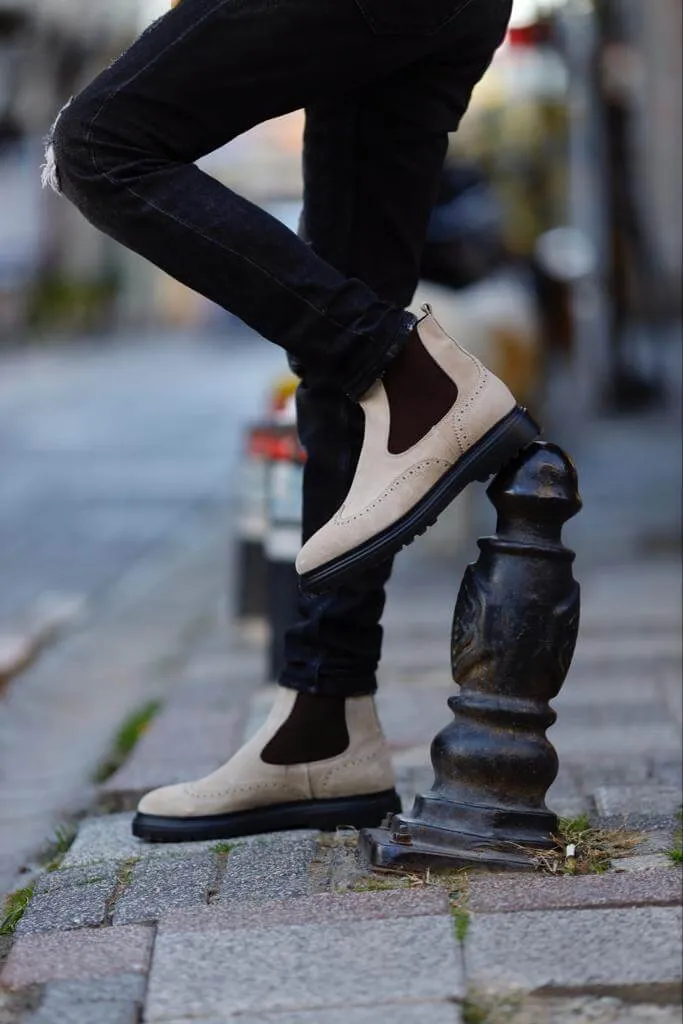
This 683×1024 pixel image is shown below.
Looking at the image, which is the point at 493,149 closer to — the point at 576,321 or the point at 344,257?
the point at 576,321

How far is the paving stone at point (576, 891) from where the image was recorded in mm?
1759

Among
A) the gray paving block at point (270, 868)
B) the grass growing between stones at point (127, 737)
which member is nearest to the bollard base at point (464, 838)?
the gray paving block at point (270, 868)

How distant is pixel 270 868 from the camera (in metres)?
2.11

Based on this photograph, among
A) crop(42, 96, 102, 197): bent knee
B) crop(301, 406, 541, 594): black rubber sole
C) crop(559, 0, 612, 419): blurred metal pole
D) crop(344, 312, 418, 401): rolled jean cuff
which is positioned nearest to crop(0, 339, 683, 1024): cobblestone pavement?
crop(301, 406, 541, 594): black rubber sole

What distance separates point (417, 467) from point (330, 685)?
415 millimetres

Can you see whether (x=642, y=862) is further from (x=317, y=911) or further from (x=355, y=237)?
(x=355, y=237)

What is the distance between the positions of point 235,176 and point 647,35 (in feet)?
74.2

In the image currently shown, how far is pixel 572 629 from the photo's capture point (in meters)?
2.01

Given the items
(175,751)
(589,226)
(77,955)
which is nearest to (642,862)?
Result: (77,955)

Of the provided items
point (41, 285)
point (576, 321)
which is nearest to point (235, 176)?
point (41, 285)

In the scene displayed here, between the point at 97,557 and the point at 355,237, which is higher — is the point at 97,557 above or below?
below

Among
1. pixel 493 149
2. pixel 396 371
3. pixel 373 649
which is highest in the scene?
pixel 493 149

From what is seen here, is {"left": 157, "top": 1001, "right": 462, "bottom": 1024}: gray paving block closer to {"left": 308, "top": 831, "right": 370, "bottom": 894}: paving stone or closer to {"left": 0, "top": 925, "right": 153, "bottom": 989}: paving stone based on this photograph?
{"left": 0, "top": 925, "right": 153, "bottom": 989}: paving stone

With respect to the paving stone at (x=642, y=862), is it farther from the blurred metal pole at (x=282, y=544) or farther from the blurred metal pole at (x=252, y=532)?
the blurred metal pole at (x=252, y=532)
